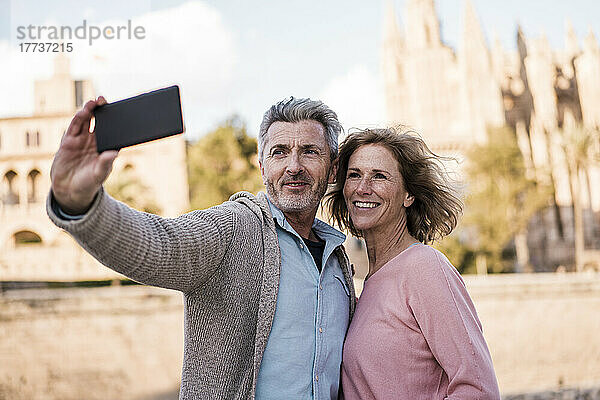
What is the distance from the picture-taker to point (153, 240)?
201 centimetres

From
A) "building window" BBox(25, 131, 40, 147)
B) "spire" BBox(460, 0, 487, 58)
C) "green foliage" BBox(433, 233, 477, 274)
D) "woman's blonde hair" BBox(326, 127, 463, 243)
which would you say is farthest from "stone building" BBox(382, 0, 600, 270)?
"woman's blonde hair" BBox(326, 127, 463, 243)

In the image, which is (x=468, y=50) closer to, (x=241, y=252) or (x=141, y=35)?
(x=141, y=35)

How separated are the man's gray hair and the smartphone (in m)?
1.09

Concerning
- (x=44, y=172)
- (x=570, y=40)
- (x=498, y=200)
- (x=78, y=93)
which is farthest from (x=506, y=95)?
(x=44, y=172)

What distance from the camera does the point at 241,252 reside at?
244 cm

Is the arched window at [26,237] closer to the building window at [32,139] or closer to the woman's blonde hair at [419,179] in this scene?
the building window at [32,139]

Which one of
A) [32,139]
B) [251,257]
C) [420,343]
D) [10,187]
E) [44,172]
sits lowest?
[420,343]

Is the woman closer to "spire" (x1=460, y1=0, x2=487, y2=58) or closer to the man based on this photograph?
the man

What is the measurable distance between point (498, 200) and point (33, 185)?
2675 cm

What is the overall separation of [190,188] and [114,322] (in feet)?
61.4

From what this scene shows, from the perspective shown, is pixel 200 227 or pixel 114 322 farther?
pixel 114 322

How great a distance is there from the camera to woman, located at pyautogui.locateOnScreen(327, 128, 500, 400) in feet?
8.76

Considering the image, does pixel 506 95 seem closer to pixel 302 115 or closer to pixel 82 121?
pixel 302 115

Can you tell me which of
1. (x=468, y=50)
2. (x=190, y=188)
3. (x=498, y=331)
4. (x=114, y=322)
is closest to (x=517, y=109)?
(x=468, y=50)
